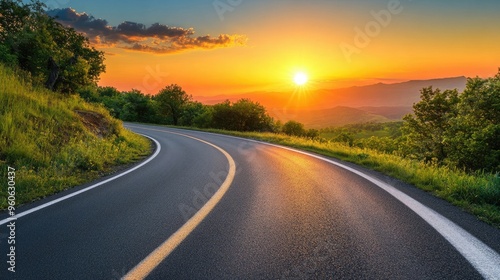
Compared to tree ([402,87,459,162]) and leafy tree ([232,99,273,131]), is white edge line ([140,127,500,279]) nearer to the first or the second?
tree ([402,87,459,162])

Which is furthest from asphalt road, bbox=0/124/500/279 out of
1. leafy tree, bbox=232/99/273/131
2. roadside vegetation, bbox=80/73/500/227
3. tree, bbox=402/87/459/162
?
leafy tree, bbox=232/99/273/131

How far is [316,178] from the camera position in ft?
23.2

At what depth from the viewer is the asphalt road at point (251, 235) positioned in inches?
106

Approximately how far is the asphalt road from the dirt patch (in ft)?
23.4

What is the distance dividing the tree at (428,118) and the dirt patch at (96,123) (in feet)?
105

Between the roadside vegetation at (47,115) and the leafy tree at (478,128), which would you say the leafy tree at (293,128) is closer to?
the leafy tree at (478,128)

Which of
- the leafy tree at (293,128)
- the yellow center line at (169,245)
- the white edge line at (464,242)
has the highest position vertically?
the white edge line at (464,242)

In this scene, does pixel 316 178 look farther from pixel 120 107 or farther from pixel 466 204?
pixel 120 107

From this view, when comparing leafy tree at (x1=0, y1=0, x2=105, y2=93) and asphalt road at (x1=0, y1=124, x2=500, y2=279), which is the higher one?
leafy tree at (x1=0, y1=0, x2=105, y2=93)

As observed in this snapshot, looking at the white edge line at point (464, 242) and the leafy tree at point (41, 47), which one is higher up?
A: the leafy tree at point (41, 47)

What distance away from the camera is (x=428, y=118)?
35.5 meters

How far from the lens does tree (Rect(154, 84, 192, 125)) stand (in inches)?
2361

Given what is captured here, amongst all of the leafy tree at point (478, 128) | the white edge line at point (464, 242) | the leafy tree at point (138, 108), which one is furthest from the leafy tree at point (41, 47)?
the leafy tree at point (138, 108)

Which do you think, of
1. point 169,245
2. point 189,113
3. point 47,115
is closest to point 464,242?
point 169,245
